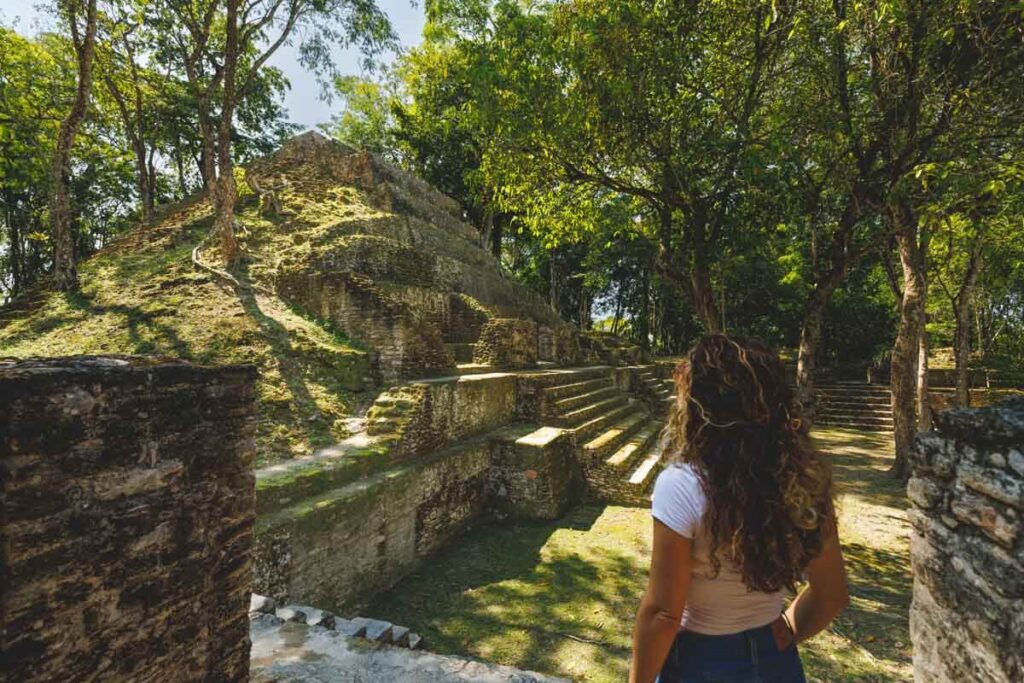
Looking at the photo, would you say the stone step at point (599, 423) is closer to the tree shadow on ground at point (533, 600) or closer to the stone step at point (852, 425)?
the tree shadow on ground at point (533, 600)

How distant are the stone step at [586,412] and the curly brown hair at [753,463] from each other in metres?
7.63

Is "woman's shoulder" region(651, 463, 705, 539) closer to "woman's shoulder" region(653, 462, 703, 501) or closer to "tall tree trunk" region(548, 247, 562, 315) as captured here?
"woman's shoulder" region(653, 462, 703, 501)

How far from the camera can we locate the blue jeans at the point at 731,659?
4.37ft

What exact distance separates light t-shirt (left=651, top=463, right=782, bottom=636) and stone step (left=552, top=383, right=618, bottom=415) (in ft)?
25.4

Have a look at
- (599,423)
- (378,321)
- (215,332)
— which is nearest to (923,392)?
(599,423)

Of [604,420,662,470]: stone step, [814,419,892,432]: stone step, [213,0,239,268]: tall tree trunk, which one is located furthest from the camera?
[814,419,892,432]: stone step

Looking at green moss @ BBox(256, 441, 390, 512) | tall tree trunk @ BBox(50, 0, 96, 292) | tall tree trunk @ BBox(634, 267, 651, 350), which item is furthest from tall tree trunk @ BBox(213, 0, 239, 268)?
tall tree trunk @ BBox(634, 267, 651, 350)

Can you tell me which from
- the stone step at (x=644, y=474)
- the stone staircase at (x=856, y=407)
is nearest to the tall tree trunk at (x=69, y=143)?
the stone step at (x=644, y=474)

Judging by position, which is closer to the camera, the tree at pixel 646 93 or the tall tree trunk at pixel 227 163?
the tree at pixel 646 93

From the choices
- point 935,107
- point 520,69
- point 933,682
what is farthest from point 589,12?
point 933,682

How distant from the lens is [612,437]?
9.12 m

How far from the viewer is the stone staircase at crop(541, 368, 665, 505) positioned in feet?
25.8

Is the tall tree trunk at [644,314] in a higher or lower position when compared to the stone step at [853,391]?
higher

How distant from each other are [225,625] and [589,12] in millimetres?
7411
